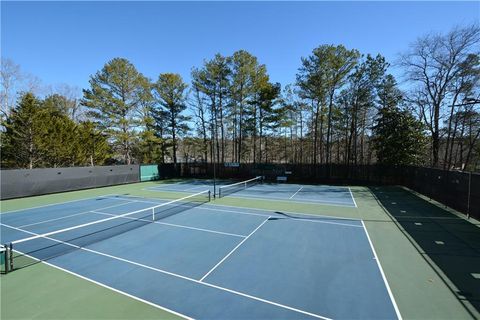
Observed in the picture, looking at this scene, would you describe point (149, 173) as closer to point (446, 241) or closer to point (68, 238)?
point (68, 238)

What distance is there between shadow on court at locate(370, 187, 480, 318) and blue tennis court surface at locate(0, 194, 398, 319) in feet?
5.42

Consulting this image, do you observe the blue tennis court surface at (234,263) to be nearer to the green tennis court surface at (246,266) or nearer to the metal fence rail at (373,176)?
the green tennis court surface at (246,266)

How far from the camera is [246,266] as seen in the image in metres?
7.29

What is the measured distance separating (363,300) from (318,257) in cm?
231

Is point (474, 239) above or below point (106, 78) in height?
below

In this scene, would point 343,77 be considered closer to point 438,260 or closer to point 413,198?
point 413,198

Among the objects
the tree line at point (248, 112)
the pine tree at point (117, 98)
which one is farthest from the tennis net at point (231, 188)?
the pine tree at point (117, 98)

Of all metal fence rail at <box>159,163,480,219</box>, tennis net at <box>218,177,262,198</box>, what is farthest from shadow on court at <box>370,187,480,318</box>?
tennis net at <box>218,177,262,198</box>

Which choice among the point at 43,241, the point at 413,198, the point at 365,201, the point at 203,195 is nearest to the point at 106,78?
the point at 203,195

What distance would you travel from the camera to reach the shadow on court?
20.5 ft

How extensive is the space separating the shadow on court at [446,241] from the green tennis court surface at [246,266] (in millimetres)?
48

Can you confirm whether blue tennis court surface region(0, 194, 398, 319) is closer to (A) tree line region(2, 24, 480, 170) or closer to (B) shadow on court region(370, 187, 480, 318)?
(B) shadow on court region(370, 187, 480, 318)

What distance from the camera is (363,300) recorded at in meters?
5.59

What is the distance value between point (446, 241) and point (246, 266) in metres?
7.59
